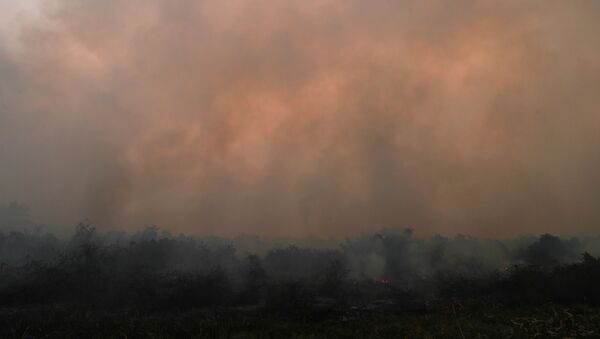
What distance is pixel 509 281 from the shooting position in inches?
2616

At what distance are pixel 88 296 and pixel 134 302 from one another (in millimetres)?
8699

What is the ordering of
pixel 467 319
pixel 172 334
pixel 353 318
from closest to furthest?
pixel 172 334
pixel 467 319
pixel 353 318

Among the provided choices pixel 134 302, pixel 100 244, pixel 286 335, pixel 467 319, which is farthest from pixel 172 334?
pixel 100 244

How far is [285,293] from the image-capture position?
6316 centimetres

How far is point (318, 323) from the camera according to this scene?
49031 mm

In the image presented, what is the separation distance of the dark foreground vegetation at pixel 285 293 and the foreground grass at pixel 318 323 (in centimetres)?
15

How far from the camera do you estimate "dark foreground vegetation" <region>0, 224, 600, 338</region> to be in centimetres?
4303

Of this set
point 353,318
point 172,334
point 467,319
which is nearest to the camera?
point 172,334

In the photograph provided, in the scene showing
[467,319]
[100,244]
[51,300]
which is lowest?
[467,319]

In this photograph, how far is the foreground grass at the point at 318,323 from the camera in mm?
39719

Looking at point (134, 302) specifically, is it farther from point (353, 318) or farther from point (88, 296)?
point (353, 318)

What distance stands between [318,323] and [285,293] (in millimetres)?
14775

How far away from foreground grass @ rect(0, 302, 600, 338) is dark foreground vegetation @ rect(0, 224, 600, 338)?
0.48 feet

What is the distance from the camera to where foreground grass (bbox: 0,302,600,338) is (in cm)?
3972
